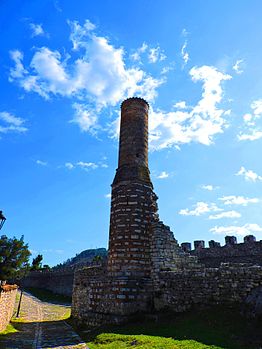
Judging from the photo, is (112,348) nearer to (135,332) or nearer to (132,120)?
(135,332)

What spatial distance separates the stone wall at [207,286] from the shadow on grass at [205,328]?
60 centimetres

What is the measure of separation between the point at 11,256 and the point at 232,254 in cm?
1655

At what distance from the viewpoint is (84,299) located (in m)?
18.1

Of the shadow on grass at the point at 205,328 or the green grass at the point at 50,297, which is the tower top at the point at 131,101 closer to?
the shadow on grass at the point at 205,328

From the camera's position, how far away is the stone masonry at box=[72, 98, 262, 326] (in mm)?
12859

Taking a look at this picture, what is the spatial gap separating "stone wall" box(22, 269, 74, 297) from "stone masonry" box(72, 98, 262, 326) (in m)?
22.7

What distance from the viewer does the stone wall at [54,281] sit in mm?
40956

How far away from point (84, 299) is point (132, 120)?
36.7ft

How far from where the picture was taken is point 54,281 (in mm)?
45656

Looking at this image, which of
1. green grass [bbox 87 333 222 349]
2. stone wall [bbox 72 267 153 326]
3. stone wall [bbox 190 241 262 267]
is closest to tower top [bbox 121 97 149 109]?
stone wall [bbox 72 267 153 326]

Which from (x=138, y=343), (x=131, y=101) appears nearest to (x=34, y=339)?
(x=138, y=343)

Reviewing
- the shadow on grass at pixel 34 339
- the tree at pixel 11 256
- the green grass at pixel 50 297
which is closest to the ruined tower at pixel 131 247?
the shadow on grass at pixel 34 339

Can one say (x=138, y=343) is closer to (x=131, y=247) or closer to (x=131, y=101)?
(x=131, y=247)

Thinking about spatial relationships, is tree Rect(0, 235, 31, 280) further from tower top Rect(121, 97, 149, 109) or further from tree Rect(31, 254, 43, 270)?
tree Rect(31, 254, 43, 270)
